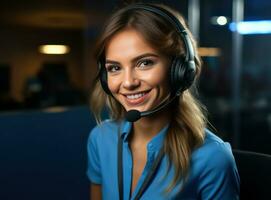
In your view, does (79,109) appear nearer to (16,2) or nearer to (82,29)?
(82,29)

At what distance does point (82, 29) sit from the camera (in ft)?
9.36

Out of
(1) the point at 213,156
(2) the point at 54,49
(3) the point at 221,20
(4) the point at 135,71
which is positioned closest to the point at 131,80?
→ (4) the point at 135,71

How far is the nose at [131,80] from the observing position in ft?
3.40

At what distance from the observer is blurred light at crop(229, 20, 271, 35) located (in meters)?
4.14

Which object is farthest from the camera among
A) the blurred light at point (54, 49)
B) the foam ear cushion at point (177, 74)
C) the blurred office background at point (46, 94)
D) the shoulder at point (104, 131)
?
the blurred light at point (54, 49)

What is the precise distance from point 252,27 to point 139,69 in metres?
3.57

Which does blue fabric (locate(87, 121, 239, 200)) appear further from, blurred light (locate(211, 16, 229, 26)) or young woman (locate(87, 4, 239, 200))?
blurred light (locate(211, 16, 229, 26))

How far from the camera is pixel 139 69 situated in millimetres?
1036

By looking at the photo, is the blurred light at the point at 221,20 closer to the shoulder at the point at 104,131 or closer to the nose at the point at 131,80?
the shoulder at the point at 104,131

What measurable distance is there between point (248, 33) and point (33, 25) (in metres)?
2.57

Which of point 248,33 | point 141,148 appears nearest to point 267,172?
point 141,148

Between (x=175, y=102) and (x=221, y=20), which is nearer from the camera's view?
(x=175, y=102)

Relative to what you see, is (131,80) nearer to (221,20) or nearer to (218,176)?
(218,176)

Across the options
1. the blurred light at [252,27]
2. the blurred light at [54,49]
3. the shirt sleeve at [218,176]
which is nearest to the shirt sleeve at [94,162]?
the shirt sleeve at [218,176]
